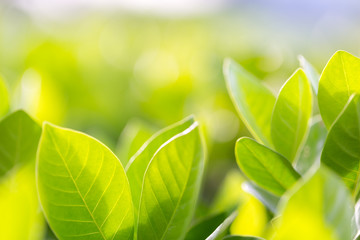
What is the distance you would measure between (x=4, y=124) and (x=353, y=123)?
1.85 feet

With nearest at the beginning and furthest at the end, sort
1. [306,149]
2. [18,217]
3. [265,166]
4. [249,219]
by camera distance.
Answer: [18,217]
[265,166]
[306,149]
[249,219]

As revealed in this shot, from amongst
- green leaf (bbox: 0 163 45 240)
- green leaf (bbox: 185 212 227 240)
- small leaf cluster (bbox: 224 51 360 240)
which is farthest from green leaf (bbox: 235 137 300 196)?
green leaf (bbox: 0 163 45 240)

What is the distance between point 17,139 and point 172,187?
13.7 inches

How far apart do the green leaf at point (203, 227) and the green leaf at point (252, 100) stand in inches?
5.6

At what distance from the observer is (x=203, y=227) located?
777mm

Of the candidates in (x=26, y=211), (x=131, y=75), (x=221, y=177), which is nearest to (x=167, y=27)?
(x=131, y=75)

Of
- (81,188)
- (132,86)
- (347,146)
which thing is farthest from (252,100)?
(132,86)

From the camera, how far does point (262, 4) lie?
10539 mm

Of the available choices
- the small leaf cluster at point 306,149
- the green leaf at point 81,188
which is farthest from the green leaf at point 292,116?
the green leaf at point 81,188

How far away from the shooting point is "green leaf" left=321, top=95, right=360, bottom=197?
2.06 feet

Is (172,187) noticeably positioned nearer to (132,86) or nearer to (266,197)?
(266,197)

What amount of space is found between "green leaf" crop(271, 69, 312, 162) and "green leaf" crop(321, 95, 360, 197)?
0.08 m

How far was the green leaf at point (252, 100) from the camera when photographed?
30.6 inches

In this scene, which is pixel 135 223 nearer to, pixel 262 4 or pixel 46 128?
pixel 46 128
